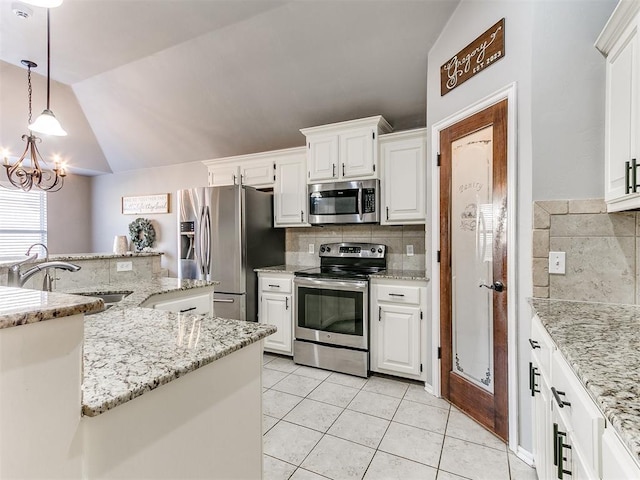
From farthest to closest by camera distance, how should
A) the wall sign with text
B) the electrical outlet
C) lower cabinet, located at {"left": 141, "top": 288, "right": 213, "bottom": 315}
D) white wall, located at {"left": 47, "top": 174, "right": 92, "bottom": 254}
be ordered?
white wall, located at {"left": 47, "top": 174, "right": 92, "bottom": 254}
the electrical outlet
lower cabinet, located at {"left": 141, "top": 288, "right": 213, "bottom": 315}
the wall sign with text

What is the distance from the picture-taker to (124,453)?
731 millimetres

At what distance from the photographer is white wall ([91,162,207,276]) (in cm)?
501

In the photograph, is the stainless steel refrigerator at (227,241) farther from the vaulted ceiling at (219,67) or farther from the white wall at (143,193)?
the white wall at (143,193)

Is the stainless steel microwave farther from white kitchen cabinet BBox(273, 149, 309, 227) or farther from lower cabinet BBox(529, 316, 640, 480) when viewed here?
lower cabinet BBox(529, 316, 640, 480)

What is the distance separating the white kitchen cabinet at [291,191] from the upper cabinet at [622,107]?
2.49 meters

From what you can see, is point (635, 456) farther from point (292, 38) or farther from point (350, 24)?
point (292, 38)

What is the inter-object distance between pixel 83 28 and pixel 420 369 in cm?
420

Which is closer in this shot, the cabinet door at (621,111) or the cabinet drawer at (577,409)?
the cabinet drawer at (577,409)

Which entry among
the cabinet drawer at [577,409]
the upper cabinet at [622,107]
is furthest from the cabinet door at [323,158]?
the cabinet drawer at [577,409]

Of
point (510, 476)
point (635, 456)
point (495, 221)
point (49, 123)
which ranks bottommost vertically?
point (510, 476)

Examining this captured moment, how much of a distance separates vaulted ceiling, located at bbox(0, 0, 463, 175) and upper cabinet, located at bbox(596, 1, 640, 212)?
49.2 inches

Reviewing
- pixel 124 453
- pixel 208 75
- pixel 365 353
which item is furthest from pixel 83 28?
pixel 365 353

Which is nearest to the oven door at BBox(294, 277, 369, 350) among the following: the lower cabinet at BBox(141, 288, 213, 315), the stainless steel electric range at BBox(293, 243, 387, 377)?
the stainless steel electric range at BBox(293, 243, 387, 377)

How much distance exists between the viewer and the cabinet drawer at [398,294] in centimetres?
267
